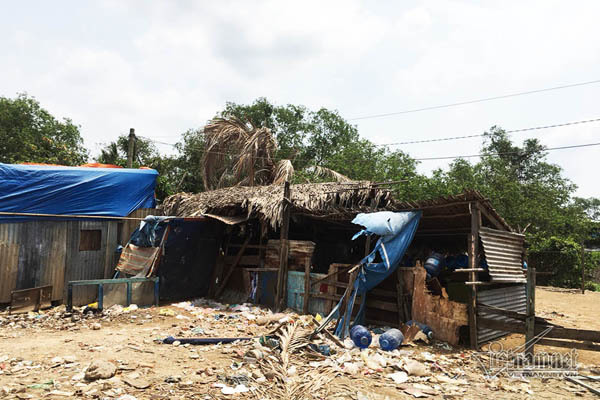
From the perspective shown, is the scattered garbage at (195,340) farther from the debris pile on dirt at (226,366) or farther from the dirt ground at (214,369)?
the dirt ground at (214,369)

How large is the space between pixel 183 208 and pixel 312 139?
1595 centimetres

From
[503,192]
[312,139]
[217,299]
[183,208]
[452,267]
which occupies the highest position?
[312,139]

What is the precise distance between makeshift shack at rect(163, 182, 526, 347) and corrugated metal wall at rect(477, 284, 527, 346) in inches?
0.8

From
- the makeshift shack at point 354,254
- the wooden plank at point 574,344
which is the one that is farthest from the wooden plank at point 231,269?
the wooden plank at point 574,344

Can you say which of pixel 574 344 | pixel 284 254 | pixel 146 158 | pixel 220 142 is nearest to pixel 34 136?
pixel 146 158

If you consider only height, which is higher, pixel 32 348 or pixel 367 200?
pixel 367 200

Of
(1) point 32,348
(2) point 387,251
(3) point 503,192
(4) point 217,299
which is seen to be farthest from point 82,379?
(3) point 503,192

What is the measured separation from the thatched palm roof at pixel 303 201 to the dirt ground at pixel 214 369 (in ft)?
9.83

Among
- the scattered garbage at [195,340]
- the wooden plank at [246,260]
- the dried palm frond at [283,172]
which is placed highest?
the dried palm frond at [283,172]

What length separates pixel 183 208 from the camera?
12164mm

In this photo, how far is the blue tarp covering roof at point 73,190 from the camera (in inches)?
360

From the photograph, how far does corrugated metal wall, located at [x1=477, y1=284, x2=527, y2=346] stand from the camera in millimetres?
6707

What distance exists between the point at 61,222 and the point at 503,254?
33.9 feet

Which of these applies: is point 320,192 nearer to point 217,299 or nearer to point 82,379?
point 217,299
